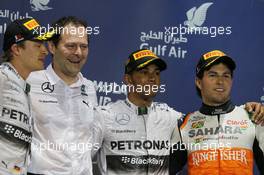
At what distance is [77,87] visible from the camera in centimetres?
238

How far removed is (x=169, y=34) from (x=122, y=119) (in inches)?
31.1

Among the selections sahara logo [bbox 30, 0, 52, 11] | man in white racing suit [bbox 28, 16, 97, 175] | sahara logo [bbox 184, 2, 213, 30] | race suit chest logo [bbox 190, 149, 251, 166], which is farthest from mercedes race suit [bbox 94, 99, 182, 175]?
sahara logo [bbox 30, 0, 52, 11]

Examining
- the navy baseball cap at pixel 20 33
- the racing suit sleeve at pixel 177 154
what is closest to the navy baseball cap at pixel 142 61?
the racing suit sleeve at pixel 177 154

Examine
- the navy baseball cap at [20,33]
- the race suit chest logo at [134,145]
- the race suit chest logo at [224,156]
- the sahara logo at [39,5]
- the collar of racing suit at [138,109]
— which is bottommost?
the race suit chest logo at [224,156]

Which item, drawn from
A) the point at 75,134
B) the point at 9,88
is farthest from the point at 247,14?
the point at 9,88

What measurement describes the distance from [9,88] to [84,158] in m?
0.52

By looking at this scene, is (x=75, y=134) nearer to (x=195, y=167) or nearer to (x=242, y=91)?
(x=195, y=167)

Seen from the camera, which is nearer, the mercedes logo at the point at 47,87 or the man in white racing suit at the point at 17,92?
the man in white racing suit at the point at 17,92

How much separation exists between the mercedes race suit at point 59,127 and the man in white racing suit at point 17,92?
0.35 ft

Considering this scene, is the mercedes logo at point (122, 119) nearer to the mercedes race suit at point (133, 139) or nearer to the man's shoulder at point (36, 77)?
the mercedes race suit at point (133, 139)

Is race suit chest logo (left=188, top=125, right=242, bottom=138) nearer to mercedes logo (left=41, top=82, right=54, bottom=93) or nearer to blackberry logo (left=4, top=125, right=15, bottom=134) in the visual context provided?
mercedes logo (left=41, top=82, right=54, bottom=93)

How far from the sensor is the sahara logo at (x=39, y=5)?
2.95 meters

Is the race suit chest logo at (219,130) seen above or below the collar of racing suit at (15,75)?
below

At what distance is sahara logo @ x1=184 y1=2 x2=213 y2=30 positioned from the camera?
295cm
